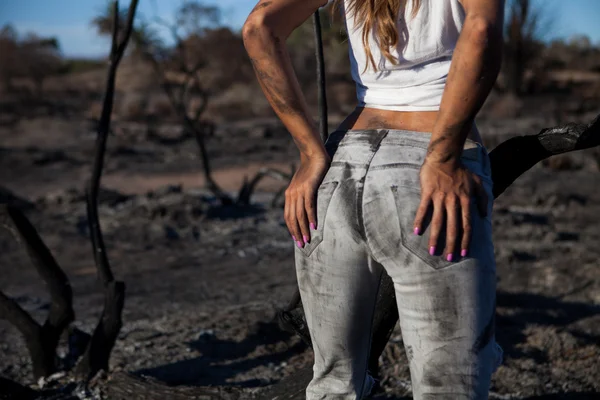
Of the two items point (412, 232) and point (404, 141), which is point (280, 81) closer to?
point (404, 141)

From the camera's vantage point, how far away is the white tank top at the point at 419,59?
1.54 m

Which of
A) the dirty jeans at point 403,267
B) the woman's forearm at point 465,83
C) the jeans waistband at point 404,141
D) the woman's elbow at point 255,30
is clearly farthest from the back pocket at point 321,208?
the woman's elbow at point 255,30

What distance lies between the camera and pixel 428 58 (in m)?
1.56

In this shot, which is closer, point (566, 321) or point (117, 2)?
point (117, 2)

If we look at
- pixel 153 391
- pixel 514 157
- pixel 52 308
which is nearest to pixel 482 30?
pixel 514 157

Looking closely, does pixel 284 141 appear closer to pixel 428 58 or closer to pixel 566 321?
pixel 566 321

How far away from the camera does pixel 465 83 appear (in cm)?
142

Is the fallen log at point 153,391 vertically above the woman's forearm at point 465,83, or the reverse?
the woman's forearm at point 465,83

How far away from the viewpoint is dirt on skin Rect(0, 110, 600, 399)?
368 cm

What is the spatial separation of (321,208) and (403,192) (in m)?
0.19

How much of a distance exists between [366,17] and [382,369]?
2265 mm

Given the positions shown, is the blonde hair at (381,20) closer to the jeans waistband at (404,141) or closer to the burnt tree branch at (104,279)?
the jeans waistband at (404,141)

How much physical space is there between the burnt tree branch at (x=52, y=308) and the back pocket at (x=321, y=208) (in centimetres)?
220

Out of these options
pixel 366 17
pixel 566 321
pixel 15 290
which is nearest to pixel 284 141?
pixel 15 290
